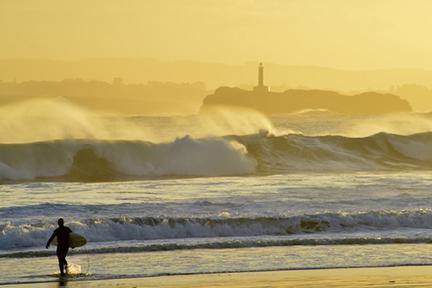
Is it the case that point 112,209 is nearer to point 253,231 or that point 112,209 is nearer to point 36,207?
point 36,207

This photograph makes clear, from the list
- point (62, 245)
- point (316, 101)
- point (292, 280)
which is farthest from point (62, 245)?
point (316, 101)

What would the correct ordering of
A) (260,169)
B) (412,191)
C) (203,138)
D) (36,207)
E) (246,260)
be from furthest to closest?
(203,138), (260,169), (412,191), (36,207), (246,260)

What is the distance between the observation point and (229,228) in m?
26.4

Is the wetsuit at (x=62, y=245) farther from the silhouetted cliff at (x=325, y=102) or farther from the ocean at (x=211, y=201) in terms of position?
the silhouetted cliff at (x=325, y=102)

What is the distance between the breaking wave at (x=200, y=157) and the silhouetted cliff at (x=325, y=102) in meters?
93.5

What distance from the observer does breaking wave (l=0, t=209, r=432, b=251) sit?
78.8 ft

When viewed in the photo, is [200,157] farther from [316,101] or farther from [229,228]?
[316,101]

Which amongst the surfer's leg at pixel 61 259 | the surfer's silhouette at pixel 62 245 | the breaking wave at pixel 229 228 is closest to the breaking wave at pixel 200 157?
the breaking wave at pixel 229 228

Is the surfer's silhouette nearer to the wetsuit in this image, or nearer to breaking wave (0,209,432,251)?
the wetsuit

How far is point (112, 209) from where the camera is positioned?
2842cm

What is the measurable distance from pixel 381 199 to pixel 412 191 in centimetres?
303

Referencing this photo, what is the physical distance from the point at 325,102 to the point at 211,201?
13099 cm

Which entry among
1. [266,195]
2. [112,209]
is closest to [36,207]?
[112,209]

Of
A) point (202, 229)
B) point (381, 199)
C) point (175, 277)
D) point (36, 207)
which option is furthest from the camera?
point (381, 199)
